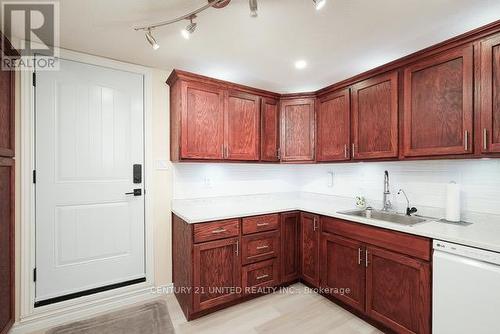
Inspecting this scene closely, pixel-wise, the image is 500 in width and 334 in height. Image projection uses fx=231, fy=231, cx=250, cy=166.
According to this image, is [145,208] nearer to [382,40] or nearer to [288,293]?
[288,293]

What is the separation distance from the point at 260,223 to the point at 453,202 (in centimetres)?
163

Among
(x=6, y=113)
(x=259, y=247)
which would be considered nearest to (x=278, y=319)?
(x=259, y=247)

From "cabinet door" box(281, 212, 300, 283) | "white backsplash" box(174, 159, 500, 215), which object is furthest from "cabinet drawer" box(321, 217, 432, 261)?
"white backsplash" box(174, 159, 500, 215)

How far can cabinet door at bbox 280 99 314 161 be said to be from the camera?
287cm

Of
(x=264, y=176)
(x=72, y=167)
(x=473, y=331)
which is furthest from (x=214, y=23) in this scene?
(x=473, y=331)

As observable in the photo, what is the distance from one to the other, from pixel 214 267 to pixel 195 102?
1597mm

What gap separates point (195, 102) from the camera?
2.32 m

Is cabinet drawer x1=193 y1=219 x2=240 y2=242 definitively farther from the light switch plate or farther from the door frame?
the door frame

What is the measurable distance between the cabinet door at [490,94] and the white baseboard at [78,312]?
310 cm

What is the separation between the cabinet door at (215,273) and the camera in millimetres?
2020

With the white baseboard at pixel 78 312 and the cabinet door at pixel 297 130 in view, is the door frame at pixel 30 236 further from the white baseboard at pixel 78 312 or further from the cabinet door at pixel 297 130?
the cabinet door at pixel 297 130

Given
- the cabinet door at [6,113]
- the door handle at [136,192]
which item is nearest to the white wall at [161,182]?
the door handle at [136,192]

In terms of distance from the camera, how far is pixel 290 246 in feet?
8.39

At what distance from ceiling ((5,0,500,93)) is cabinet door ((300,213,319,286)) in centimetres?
164
